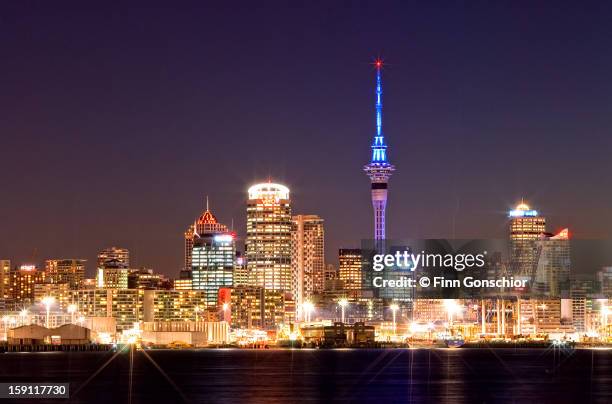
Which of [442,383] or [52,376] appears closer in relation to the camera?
[442,383]

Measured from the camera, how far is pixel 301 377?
140250 millimetres

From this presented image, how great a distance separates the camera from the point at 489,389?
4660 inches

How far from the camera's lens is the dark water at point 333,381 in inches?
4240

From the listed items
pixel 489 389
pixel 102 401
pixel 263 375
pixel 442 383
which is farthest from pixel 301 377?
pixel 102 401

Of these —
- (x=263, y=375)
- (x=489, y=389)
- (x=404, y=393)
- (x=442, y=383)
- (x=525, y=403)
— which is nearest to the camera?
(x=525, y=403)

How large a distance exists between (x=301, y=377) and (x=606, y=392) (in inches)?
1386

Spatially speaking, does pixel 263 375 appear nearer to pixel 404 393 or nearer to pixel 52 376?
pixel 52 376

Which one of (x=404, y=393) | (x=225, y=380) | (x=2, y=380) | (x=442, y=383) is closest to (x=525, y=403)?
(x=404, y=393)

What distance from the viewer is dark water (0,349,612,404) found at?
4240 inches

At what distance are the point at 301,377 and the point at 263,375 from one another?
6.25 meters

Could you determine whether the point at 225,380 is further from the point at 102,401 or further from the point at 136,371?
the point at 102,401

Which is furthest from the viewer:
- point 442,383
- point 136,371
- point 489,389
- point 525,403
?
point 136,371

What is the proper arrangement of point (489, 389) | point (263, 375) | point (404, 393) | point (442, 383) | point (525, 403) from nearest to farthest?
point (525, 403) < point (404, 393) < point (489, 389) < point (442, 383) < point (263, 375)

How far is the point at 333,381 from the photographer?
131 m
